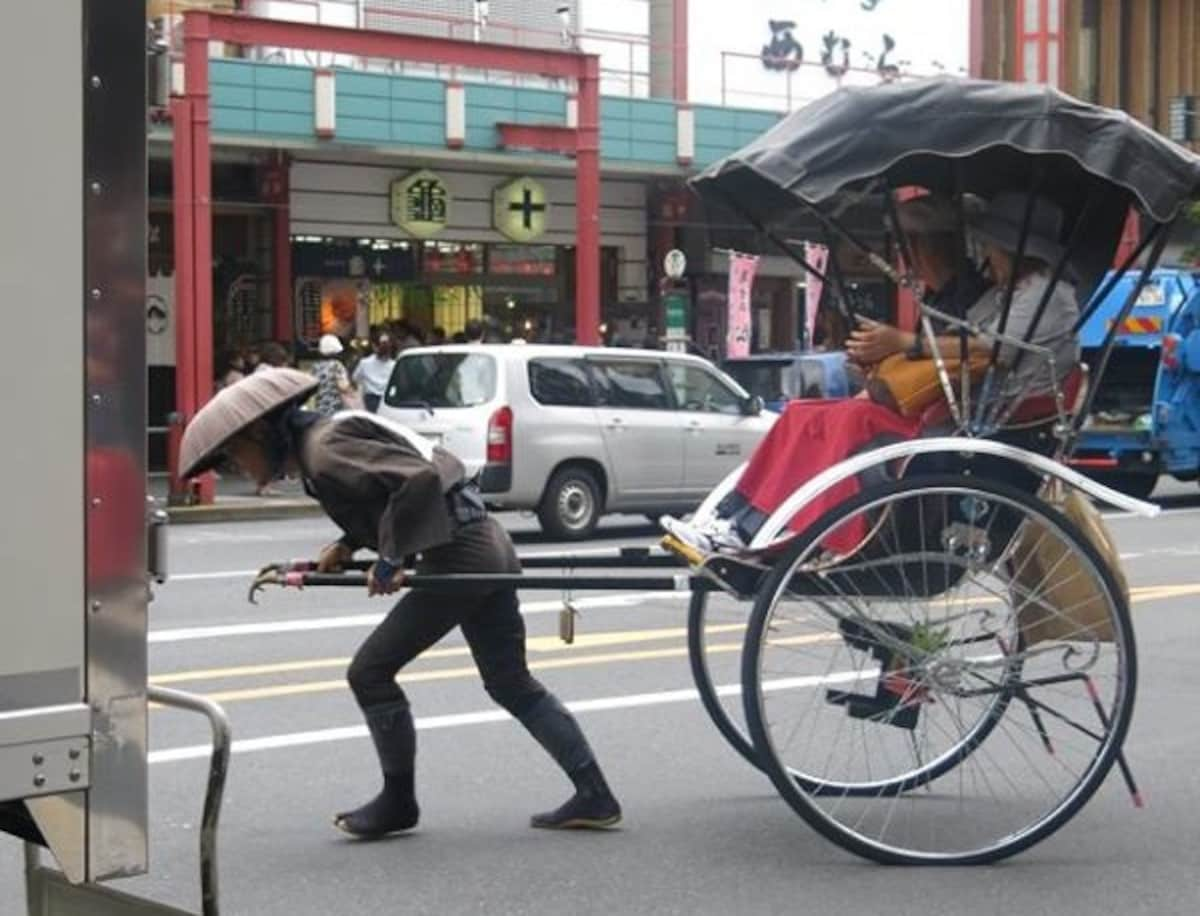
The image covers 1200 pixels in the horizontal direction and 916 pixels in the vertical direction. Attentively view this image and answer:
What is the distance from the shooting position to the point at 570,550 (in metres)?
16.3

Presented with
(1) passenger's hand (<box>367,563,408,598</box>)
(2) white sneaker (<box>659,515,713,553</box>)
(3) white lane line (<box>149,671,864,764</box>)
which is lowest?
(3) white lane line (<box>149,671,864,764</box>)

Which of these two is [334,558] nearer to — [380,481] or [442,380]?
[380,481]

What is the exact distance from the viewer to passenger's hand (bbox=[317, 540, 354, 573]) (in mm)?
5988

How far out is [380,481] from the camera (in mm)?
5750

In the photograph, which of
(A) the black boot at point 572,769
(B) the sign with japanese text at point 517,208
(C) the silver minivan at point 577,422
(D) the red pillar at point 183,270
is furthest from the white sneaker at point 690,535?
(B) the sign with japanese text at point 517,208

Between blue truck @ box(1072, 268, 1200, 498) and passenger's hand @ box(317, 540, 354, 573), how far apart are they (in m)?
14.9

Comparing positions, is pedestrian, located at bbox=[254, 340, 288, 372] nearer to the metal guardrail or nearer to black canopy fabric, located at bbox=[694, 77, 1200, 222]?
black canopy fabric, located at bbox=[694, 77, 1200, 222]

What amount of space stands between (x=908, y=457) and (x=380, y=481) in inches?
63.1

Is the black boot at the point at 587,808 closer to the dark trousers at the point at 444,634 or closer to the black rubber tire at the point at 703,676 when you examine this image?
the dark trousers at the point at 444,634

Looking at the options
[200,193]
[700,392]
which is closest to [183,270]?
[200,193]

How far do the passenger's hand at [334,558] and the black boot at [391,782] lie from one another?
477 mm

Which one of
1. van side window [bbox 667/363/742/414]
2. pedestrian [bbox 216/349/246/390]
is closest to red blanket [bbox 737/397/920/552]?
van side window [bbox 667/363/742/414]

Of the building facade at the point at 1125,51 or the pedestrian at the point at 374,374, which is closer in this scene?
the pedestrian at the point at 374,374

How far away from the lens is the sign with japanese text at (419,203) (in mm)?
25531
